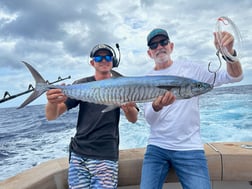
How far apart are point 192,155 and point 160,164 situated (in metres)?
0.25

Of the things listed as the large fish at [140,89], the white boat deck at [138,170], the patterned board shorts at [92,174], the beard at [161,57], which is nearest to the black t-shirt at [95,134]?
the patterned board shorts at [92,174]

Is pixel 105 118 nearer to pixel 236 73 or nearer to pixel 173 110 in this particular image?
pixel 173 110

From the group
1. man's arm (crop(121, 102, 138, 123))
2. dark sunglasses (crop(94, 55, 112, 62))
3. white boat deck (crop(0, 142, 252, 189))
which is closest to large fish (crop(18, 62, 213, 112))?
man's arm (crop(121, 102, 138, 123))

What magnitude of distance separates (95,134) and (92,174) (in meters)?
0.28

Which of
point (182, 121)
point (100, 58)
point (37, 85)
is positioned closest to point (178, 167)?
point (182, 121)

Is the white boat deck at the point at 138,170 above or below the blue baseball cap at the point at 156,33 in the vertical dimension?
below

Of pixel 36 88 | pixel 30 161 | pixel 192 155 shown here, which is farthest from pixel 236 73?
pixel 30 161

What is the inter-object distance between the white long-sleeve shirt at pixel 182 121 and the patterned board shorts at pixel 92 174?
0.39m

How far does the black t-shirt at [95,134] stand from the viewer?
1.95 m

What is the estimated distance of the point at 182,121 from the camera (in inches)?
77.7

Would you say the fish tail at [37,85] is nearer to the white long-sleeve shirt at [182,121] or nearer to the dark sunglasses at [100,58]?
the dark sunglasses at [100,58]

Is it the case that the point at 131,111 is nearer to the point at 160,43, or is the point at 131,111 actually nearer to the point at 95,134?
the point at 95,134

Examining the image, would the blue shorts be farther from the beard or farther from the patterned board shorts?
the beard

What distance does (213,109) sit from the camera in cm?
1085
